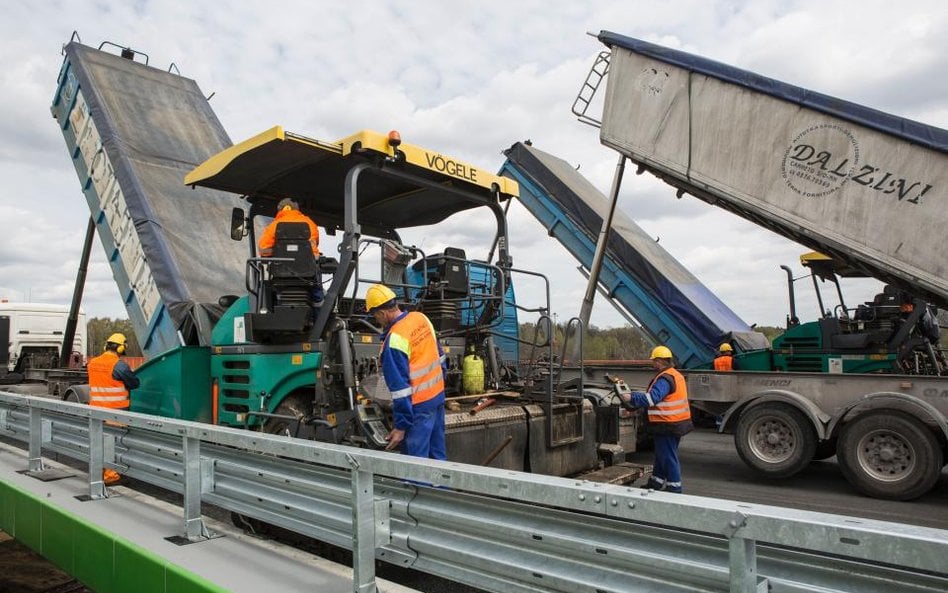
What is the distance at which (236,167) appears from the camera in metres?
4.71

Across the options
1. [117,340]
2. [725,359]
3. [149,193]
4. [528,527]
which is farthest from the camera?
[725,359]

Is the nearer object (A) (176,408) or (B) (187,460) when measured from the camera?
(B) (187,460)

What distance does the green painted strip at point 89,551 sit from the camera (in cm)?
258

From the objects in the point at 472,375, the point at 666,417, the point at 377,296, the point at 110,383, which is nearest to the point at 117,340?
the point at 110,383

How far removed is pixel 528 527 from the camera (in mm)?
1984

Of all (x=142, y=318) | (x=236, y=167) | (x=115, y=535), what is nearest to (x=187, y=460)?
(x=115, y=535)

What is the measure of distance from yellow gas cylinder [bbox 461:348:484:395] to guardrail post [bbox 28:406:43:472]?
2702 mm

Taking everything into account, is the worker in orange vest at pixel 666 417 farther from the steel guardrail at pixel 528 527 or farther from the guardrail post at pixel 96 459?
the guardrail post at pixel 96 459

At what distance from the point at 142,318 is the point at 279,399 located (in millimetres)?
3751

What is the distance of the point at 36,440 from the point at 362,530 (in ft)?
10.4

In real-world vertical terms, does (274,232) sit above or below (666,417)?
above

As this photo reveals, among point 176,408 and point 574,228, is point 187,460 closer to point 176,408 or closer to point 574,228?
point 176,408

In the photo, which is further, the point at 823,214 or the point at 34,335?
the point at 34,335

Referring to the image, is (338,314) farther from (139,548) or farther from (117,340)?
(117,340)
